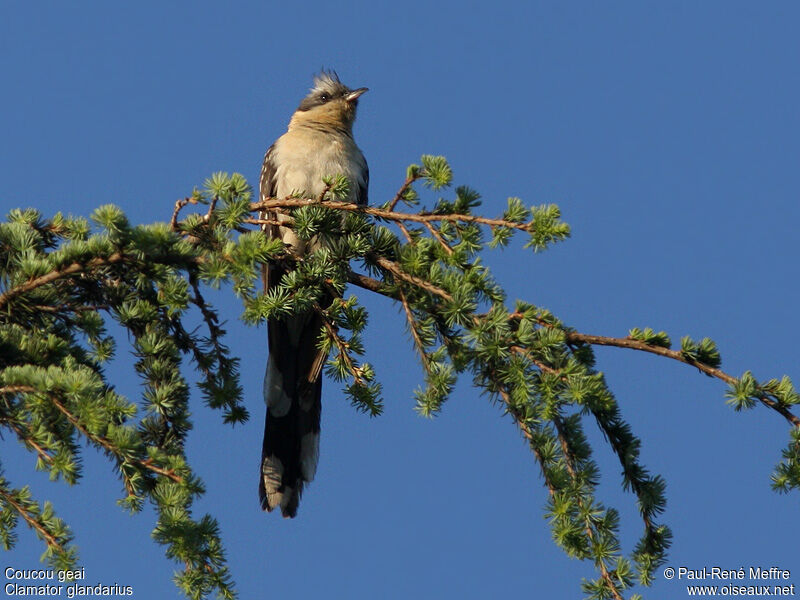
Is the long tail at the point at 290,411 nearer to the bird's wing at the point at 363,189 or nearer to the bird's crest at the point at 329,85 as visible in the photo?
the bird's wing at the point at 363,189

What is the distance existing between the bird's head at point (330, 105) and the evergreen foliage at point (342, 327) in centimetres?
378

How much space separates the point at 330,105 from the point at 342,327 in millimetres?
4324

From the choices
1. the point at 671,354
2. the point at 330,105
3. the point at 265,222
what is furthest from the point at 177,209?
the point at 330,105

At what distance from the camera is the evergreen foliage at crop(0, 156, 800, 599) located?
11.0 feet

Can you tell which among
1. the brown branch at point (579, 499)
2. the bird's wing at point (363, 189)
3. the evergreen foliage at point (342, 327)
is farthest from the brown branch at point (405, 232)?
the bird's wing at point (363, 189)

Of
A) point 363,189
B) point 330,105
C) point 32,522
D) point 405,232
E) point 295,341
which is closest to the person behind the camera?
point 32,522

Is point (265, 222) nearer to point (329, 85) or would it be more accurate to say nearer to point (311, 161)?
point (311, 161)

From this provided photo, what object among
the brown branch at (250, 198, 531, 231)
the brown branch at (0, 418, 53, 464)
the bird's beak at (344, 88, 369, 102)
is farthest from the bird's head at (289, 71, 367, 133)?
the brown branch at (0, 418, 53, 464)

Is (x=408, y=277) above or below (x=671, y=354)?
above

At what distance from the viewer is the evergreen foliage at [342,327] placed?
3.37m

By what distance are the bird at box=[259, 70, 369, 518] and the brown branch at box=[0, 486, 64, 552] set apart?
1389 millimetres

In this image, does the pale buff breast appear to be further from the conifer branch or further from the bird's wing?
the conifer branch

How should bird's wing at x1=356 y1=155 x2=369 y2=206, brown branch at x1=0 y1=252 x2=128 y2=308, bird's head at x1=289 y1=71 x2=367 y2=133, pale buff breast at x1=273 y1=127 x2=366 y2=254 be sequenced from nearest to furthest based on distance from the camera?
brown branch at x1=0 y1=252 x2=128 y2=308, pale buff breast at x1=273 y1=127 x2=366 y2=254, bird's wing at x1=356 y1=155 x2=369 y2=206, bird's head at x1=289 y1=71 x2=367 y2=133

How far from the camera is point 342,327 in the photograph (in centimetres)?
382
